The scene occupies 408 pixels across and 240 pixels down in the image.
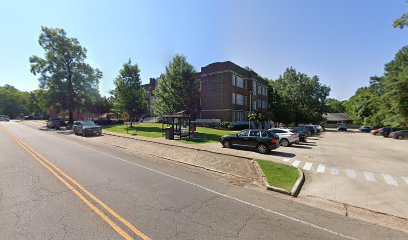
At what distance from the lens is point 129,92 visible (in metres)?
35.2

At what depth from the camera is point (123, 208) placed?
565 centimetres

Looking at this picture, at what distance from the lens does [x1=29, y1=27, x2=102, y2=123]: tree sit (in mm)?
42250

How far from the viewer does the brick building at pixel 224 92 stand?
39.2 metres

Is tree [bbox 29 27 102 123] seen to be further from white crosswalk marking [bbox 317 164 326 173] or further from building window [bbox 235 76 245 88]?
white crosswalk marking [bbox 317 164 326 173]

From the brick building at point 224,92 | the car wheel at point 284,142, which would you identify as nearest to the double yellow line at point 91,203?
the car wheel at point 284,142

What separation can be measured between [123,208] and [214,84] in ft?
119

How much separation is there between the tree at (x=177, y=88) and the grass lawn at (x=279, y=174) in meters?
22.1

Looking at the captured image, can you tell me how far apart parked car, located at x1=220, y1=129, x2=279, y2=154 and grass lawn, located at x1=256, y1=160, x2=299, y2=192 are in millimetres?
3775

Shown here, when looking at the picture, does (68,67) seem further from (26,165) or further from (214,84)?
(26,165)

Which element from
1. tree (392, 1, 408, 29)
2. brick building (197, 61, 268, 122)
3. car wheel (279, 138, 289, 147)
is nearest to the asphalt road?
car wheel (279, 138, 289, 147)

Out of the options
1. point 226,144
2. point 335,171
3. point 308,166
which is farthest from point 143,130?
point 335,171

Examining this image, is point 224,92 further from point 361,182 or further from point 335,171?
point 361,182

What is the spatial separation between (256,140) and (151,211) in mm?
11676

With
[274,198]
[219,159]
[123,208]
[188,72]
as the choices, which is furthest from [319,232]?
[188,72]
